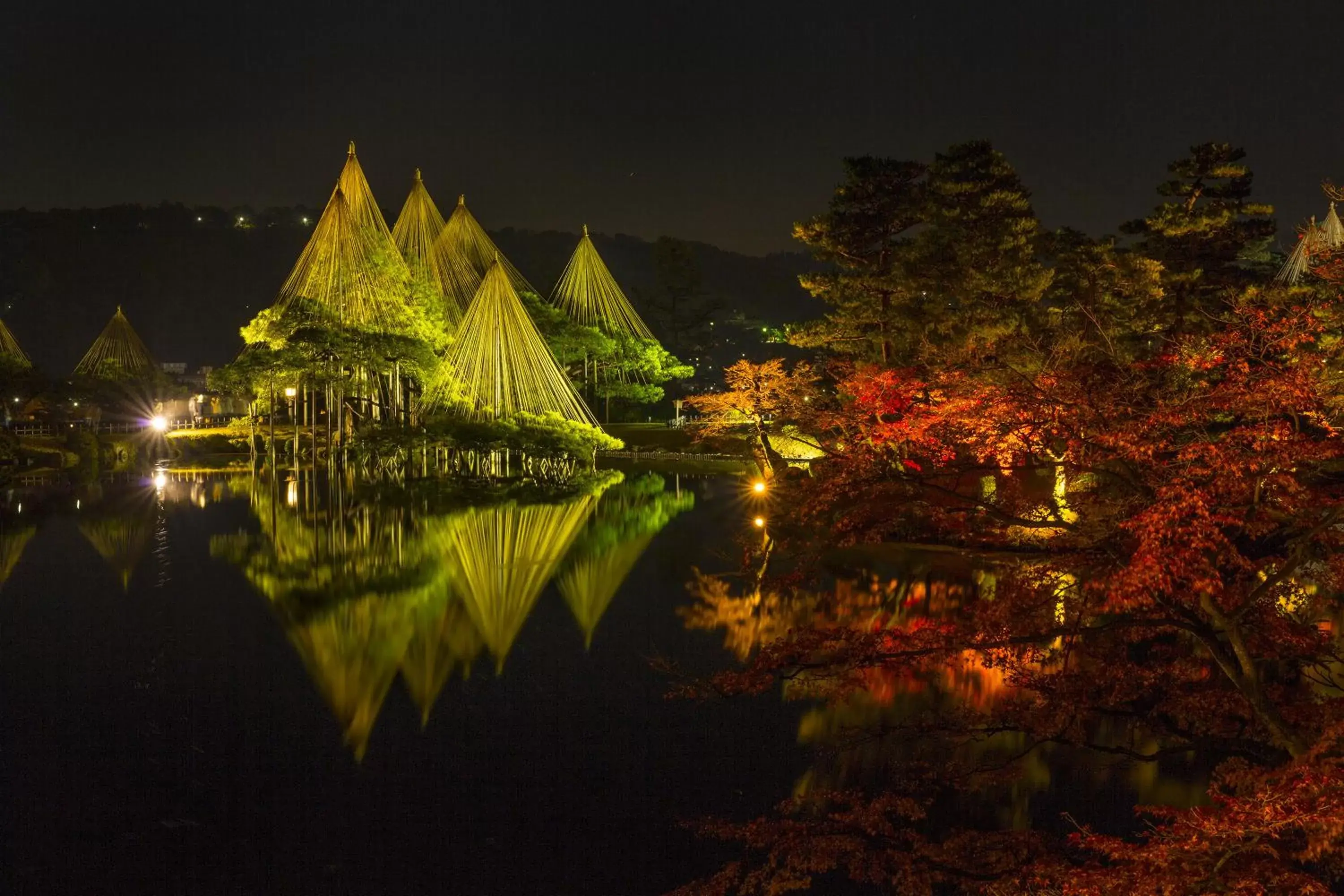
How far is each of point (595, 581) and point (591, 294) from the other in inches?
1151

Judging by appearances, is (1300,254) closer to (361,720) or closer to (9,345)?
(361,720)

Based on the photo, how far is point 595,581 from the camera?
1472 cm

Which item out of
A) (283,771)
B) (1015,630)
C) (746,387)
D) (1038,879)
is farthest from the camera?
(746,387)

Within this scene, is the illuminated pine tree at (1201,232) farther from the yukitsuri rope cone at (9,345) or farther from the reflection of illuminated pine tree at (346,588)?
the yukitsuri rope cone at (9,345)

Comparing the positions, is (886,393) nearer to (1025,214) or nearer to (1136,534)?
(1025,214)

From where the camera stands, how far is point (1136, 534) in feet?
21.5

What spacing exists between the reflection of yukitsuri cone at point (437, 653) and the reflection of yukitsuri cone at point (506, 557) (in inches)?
7.3

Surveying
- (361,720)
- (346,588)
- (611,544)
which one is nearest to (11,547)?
(346,588)

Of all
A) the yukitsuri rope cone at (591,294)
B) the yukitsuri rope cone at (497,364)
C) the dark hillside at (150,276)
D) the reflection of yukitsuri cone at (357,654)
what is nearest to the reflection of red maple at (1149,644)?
the reflection of yukitsuri cone at (357,654)

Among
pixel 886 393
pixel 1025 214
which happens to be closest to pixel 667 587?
pixel 886 393

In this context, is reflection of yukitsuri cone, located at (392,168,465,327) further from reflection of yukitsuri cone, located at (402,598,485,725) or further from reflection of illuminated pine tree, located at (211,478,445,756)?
reflection of yukitsuri cone, located at (402,598,485,725)

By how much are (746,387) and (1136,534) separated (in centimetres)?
1510

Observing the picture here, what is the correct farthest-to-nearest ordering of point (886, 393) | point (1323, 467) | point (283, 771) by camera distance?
1. point (886, 393)
2. point (1323, 467)
3. point (283, 771)

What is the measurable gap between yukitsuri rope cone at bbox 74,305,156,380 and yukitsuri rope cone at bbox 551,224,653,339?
760 inches
